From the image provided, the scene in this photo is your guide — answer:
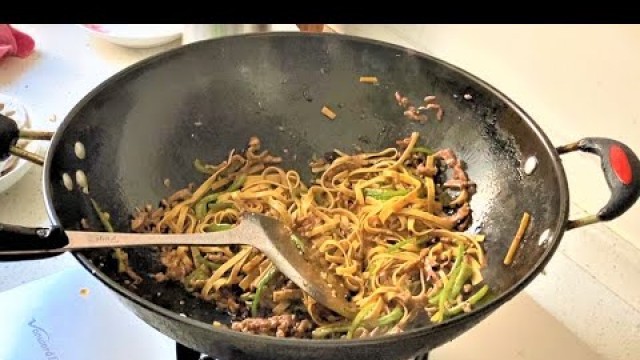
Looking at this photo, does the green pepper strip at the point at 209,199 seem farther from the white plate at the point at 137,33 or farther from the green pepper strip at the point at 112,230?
the white plate at the point at 137,33

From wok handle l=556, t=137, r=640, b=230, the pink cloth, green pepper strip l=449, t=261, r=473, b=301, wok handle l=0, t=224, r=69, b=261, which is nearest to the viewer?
wok handle l=0, t=224, r=69, b=261

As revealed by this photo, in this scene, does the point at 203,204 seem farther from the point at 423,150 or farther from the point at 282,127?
the point at 423,150

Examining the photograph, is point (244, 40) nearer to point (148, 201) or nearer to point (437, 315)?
point (148, 201)

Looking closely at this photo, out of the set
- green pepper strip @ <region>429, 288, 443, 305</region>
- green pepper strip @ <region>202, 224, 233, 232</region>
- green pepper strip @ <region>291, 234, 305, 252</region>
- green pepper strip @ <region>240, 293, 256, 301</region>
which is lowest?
green pepper strip @ <region>240, 293, 256, 301</region>

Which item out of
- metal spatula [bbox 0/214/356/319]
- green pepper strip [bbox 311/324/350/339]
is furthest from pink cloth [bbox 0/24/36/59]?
green pepper strip [bbox 311/324/350/339]

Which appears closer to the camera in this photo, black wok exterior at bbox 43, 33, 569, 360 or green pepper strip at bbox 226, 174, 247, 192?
black wok exterior at bbox 43, 33, 569, 360

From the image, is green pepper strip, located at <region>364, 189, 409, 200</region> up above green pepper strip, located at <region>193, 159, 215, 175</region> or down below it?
below

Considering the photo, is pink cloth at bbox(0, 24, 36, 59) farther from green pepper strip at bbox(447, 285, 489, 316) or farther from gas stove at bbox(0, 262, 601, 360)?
green pepper strip at bbox(447, 285, 489, 316)
